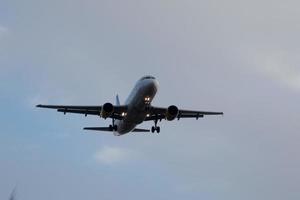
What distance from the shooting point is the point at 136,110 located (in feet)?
230

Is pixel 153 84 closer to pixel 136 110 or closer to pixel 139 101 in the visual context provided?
pixel 139 101

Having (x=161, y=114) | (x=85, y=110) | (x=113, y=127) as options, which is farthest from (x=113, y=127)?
(x=161, y=114)

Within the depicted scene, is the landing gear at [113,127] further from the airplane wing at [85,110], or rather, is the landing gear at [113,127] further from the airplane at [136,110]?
the airplane wing at [85,110]

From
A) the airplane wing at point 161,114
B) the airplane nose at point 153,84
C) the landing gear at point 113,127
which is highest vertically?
the airplane nose at point 153,84

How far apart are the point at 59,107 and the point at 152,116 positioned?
1175 cm

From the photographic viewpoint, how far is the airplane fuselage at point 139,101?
67750mm

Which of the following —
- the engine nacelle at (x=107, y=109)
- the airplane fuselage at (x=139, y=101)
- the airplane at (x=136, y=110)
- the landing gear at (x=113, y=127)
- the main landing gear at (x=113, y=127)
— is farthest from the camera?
the landing gear at (x=113, y=127)

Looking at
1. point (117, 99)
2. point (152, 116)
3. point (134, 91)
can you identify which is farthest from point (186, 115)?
point (117, 99)

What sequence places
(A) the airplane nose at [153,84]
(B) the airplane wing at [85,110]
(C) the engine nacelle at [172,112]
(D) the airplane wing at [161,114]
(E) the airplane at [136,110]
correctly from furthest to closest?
(D) the airplane wing at [161,114] < (B) the airplane wing at [85,110] < (C) the engine nacelle at [172,112] < (E) the airplane at [136,110] < (A) the airplane nose at [153,84]

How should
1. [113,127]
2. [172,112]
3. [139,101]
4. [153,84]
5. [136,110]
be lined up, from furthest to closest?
1. [113,127]
2. [172,112]
3. [136,110]
4. [139,101]
5. [153,84]

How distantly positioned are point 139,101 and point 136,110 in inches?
75.9

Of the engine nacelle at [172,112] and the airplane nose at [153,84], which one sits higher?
the airplane nose at [153,84]

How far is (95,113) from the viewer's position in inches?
2992

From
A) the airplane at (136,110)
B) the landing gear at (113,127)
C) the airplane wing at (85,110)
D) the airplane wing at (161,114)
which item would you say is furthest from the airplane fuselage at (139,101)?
the landing gear at (113,127)
